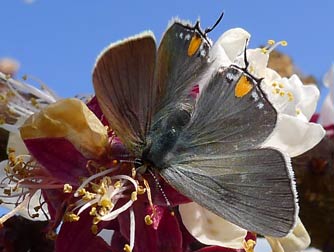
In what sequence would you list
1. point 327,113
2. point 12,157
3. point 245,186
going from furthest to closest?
1. point 327,113
2. point 12,157
3. point 245,186

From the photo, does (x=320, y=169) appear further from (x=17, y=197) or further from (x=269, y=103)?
(x=17, y=197)

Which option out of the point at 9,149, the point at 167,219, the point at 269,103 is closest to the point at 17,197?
the point at 9,149

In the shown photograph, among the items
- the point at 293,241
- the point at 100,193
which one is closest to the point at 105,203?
the point at 100,193

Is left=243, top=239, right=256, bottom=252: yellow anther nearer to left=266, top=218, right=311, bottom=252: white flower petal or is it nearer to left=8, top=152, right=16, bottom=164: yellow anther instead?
left=266, top=218, right=311, bottom=252: white flower petal

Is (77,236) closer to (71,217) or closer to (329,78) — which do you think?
(71,217)

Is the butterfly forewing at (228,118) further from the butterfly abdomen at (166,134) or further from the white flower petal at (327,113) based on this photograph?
the white flower petal at (327,113)

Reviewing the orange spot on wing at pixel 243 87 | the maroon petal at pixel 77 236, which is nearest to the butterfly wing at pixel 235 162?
the orange spot on wing at pixel 243 87
